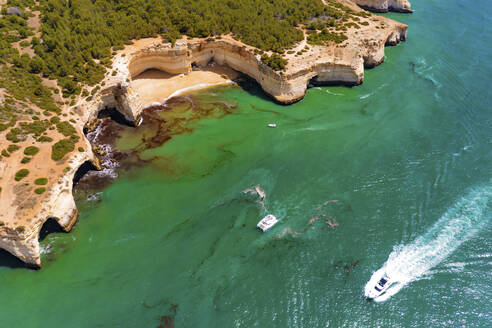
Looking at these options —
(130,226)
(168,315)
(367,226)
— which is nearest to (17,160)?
(130,226)

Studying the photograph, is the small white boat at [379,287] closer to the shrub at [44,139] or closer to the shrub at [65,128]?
the shrub at [65,128]

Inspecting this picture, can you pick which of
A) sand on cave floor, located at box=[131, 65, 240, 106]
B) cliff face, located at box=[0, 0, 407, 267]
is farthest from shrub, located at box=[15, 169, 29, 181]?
sand on cave floor, located at box=[131, 65, 240, 106]

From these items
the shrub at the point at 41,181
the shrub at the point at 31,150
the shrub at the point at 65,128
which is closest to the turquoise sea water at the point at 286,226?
the shrub at the point at 41,181

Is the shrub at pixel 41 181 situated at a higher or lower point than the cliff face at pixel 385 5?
lower

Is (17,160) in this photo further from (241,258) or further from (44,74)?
(241,258)

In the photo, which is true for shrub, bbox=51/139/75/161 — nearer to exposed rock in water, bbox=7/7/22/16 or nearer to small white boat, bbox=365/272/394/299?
exposed rock in water, bbox=7/7/22/16

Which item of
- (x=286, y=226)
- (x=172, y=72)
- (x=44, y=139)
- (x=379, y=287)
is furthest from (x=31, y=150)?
(x=379, y=287)
